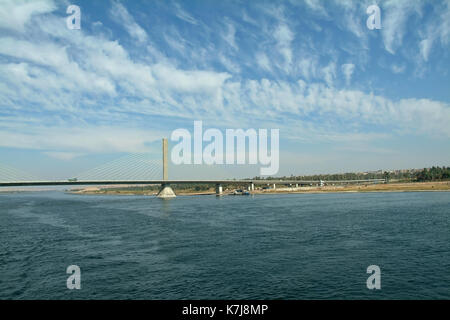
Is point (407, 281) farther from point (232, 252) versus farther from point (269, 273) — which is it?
point (232, 252)

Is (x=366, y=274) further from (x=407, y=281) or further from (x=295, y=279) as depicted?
(x=295, y=279)

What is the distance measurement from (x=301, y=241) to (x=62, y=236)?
3275 centimetres

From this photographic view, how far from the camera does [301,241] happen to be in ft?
120
